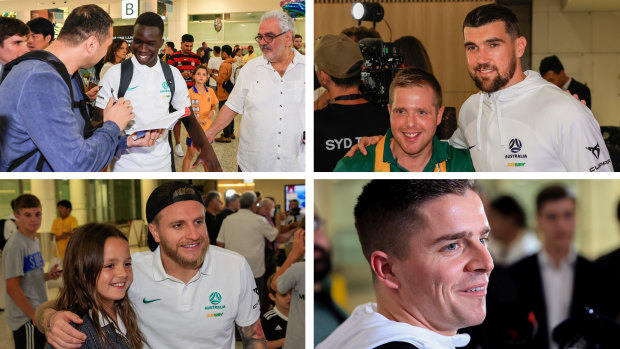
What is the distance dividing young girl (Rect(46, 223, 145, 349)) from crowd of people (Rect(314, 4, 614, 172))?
2.87 feet

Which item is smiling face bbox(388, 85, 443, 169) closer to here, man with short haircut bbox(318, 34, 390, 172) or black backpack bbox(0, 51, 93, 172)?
man with short haircut bbox(318, 34, 390, 172)

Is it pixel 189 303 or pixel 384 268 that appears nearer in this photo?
pixel 384 268

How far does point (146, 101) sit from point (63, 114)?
0.32 metres

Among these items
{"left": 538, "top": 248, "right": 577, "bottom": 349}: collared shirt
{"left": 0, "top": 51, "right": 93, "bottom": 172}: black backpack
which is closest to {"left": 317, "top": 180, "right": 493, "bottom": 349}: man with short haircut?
{"left": 538, "top": 248, "right": 577, "bottom": 349}: collared shirt

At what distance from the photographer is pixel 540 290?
99.0 inches

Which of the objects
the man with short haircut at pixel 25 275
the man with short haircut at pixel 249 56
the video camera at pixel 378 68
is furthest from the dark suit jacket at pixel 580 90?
the man with short haircut at pixel 25 275

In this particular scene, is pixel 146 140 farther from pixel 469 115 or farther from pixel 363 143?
pixel 469 115

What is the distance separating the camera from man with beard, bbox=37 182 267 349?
2537mm

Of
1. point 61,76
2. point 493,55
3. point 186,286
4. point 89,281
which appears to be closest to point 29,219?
point 89,281

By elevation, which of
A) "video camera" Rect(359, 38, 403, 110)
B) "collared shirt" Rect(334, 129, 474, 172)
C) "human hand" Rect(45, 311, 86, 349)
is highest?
"video camera" Rect(359, 38, 403, 110)

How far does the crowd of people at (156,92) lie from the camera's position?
8.25ft

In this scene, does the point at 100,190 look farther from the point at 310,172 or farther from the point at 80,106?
the point at 310,172

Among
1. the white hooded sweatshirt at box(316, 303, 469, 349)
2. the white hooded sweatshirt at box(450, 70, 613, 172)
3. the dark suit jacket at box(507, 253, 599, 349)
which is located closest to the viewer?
the white hooded sweatshirt at box(316, 303, 469, 349)

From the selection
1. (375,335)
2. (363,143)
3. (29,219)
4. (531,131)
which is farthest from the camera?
(29,219)
